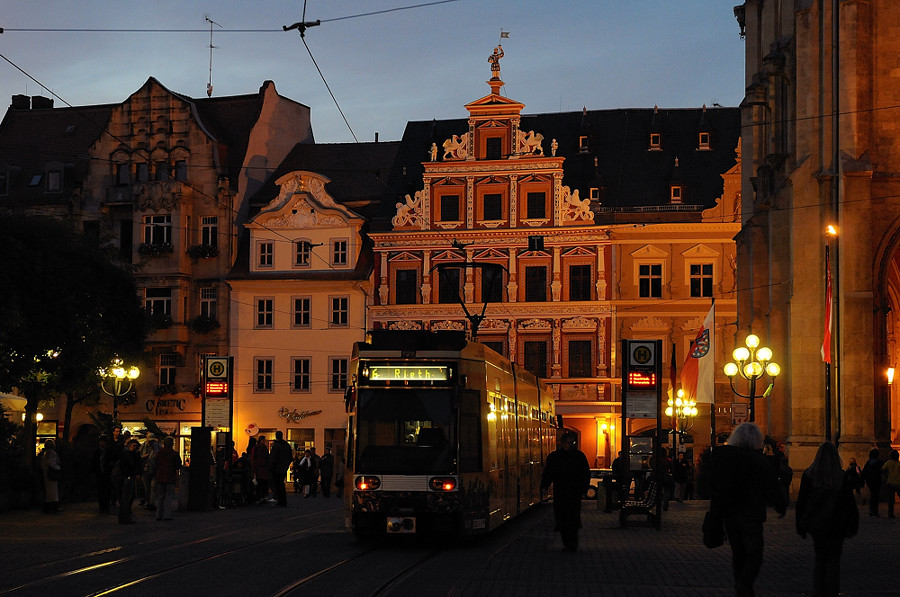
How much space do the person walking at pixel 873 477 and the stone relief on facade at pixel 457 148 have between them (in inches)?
1331

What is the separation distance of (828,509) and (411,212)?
51.1 meters

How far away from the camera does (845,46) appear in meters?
34.2

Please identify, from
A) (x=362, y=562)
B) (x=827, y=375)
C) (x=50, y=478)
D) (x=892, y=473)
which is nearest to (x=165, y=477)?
(x=50, y=478)

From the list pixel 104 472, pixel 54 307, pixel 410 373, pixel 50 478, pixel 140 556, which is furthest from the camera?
pixel 54 307

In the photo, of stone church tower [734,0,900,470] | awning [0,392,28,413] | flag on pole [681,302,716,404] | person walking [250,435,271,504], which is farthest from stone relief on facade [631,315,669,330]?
awning [0,392,28,413]

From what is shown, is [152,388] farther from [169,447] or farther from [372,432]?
[372,432]

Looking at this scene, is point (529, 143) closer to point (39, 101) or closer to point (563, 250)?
point (563, 250)

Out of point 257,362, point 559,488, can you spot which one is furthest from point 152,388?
point 559,488

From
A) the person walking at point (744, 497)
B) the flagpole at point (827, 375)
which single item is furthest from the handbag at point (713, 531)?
the flagpole at point (827, 375)

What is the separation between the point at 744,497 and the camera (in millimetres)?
11547

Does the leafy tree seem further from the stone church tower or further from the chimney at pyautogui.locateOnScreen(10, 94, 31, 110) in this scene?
the chimney at pyautogui.locateOnScreen(10, 94, 31, 110)

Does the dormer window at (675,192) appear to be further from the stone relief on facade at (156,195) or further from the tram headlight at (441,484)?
the tram headlight at (441,484)

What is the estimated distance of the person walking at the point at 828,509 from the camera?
39.8 ft

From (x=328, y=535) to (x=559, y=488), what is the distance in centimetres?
503
